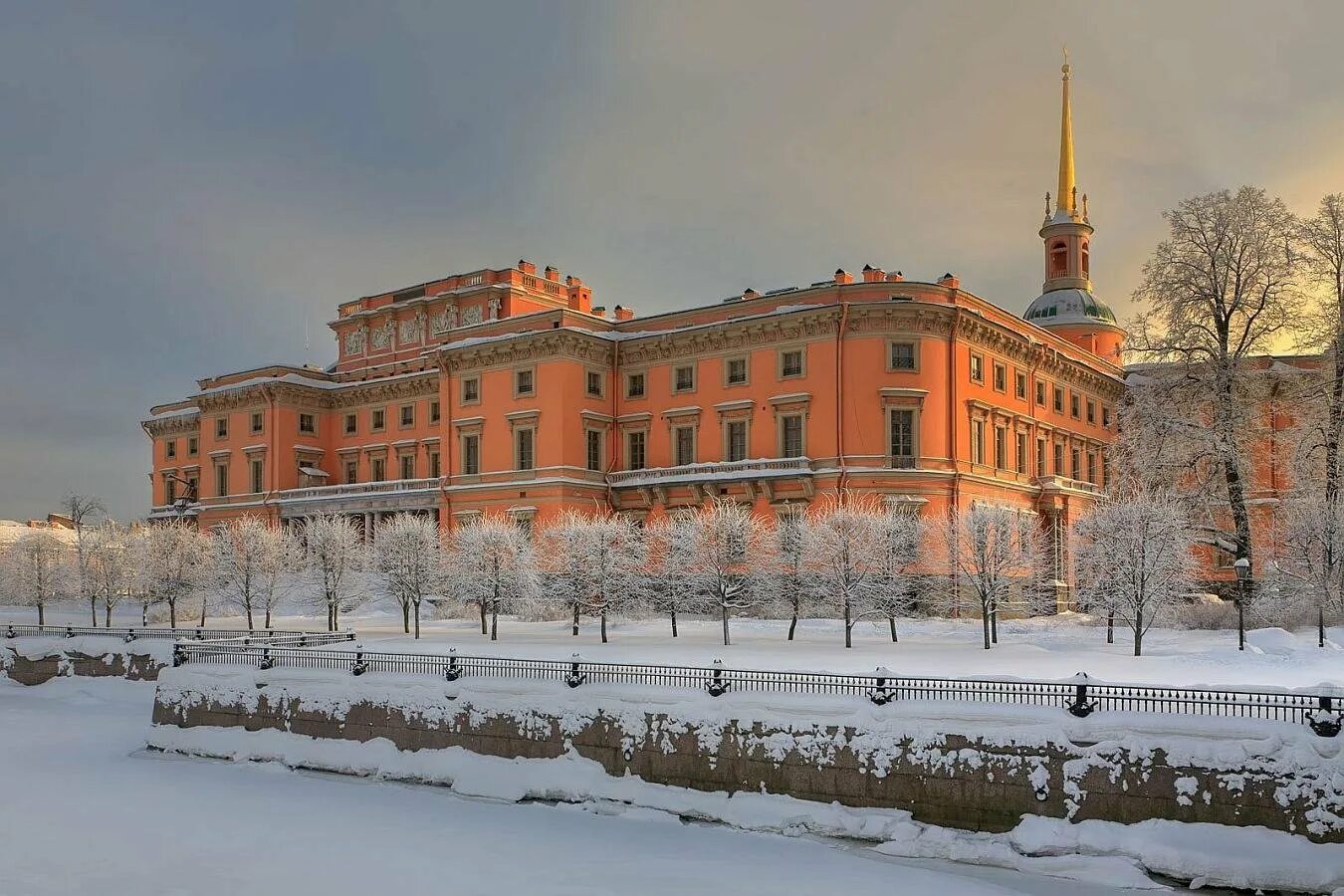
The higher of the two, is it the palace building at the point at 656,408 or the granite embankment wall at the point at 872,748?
the palace building at the point at 656,408

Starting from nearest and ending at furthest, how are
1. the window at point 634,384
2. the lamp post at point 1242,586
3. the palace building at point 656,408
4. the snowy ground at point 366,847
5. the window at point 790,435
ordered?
1. the snowy ground at point 366,847
2. the lamp post at point 1242,586
3. the palace building at point 656,408
4. the window at point 790,435
5. the window at point 634,384

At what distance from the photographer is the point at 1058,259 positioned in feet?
253

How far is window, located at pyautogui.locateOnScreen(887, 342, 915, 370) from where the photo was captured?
1813 inches

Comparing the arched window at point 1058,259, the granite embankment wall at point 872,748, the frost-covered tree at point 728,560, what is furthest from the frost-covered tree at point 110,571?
the arched window at point 1058,259

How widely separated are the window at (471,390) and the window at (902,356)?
20.3 m

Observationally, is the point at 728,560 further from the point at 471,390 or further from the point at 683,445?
the point at 471,390

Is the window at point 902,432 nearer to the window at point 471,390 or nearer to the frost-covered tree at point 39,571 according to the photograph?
the window at point 471,390

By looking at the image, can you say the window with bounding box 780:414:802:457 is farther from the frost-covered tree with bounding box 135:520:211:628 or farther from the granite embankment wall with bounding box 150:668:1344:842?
the frost-covered tree with bounding box 135:520:211:628

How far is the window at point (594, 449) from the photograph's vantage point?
52469 millimetres

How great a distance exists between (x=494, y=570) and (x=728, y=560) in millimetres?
8406

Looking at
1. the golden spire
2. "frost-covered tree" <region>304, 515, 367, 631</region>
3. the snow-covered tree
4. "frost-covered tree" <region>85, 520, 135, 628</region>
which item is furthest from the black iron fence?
the golden spire

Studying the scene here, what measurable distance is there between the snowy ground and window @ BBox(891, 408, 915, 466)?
90.7 ft

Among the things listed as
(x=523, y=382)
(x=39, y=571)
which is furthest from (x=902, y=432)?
(x=39, y=571)

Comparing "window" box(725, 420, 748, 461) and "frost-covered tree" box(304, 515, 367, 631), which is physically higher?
"window" box(725, 420, 748, 461)
